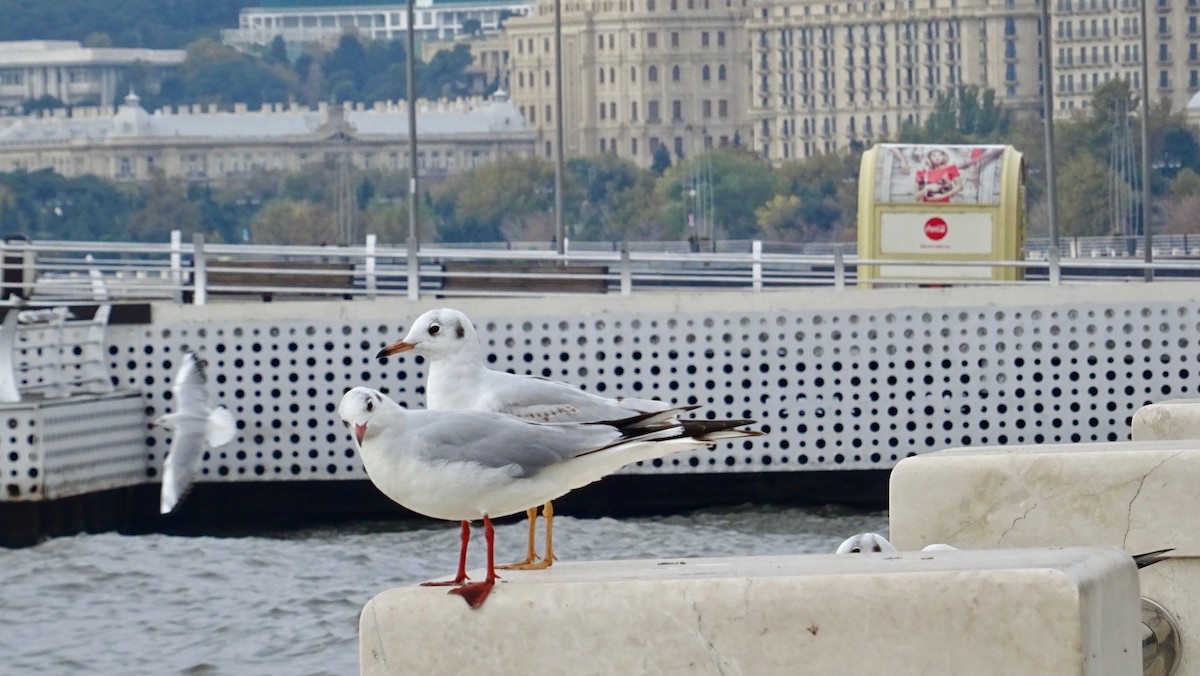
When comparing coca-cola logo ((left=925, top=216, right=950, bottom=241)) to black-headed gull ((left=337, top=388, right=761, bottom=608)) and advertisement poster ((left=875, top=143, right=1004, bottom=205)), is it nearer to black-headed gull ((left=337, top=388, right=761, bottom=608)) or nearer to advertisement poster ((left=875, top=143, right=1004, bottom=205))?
advertisement poster ((left=875, top=143, right=1004, bottom=205))

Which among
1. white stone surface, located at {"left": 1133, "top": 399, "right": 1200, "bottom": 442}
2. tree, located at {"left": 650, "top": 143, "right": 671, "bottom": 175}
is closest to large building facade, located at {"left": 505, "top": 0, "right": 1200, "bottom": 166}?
tree, located at {"left": 650, "top": 143, "right": 671, "bottom": 175}

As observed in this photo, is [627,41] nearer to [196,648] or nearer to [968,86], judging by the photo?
[968,86]

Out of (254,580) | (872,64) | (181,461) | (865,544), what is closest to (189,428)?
(181,461)

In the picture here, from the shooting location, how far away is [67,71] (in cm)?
19575

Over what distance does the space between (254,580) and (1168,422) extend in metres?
9.96

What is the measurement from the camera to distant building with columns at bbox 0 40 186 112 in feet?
640

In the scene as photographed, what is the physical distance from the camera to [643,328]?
20750 mm

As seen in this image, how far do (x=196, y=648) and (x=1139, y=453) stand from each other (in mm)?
9116

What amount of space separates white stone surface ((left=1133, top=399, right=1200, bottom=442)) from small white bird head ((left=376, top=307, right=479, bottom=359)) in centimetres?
231

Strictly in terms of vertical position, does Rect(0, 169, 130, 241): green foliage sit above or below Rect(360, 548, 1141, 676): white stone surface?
above

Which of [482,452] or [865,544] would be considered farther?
[865,544]

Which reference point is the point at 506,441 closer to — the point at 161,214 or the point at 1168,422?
the point at 1168,422

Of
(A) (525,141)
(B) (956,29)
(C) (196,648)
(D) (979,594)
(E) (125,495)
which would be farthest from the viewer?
(A) (525,141)

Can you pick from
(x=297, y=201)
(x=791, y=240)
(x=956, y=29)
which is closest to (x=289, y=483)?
(x=791, y=240)
